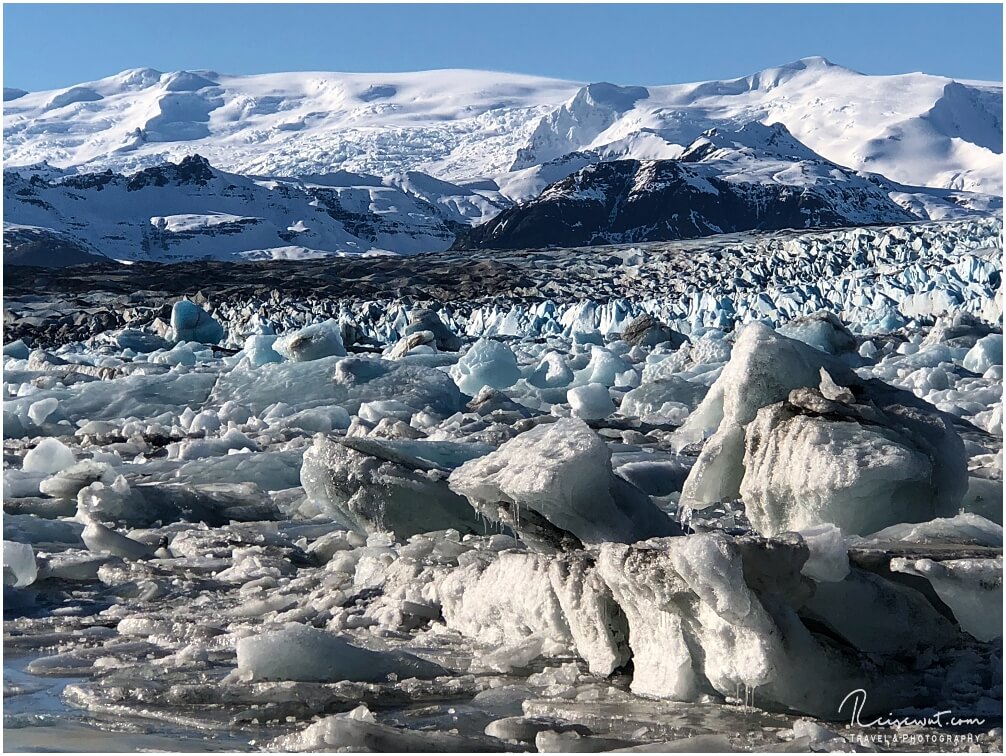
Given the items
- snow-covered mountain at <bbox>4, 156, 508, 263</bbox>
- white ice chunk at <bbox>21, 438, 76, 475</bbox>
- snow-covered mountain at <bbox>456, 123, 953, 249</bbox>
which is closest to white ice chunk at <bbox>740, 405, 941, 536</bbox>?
white ice chunk at <bbox>21, 438, 76, 475</bbox>

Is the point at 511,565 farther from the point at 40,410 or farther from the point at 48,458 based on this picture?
the point at 40,410

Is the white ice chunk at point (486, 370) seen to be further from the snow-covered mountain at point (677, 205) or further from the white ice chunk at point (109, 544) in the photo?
the snow-covered mountain at point (677, 205)

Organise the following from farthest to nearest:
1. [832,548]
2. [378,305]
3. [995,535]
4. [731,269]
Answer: [731,269]
[378,305]
[995,535]
[832,548]

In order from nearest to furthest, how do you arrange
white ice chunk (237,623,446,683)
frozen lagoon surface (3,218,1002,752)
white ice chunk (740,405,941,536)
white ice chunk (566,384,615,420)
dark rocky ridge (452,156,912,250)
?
1. frozen lagoon surface (3,218,1002,752)
2. white ice chunk (237,623,446,683)
3. white ice chunk (740,405,941,536)
4. white ice chunk (566,384,615,420)
5. dark rocky ridge (452,156,912,250)

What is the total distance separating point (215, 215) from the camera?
103562 mm

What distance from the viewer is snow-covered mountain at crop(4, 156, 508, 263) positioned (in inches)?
3733

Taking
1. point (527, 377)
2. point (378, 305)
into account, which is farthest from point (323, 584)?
point (378, 305)

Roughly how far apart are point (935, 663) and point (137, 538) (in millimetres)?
3663

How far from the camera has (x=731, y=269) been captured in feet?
108

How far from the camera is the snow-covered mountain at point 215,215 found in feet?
311

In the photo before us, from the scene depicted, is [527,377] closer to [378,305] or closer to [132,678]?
[132,678]

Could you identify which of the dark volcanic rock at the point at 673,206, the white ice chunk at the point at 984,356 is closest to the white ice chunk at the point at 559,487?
the white ice chunk at the point at 984,356

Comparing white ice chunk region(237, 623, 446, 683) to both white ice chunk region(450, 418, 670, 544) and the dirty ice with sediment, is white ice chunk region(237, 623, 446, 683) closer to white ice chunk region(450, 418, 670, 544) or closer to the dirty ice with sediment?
the dirty ice with sediment

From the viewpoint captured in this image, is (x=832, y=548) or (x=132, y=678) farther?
(x=132, y=678)
